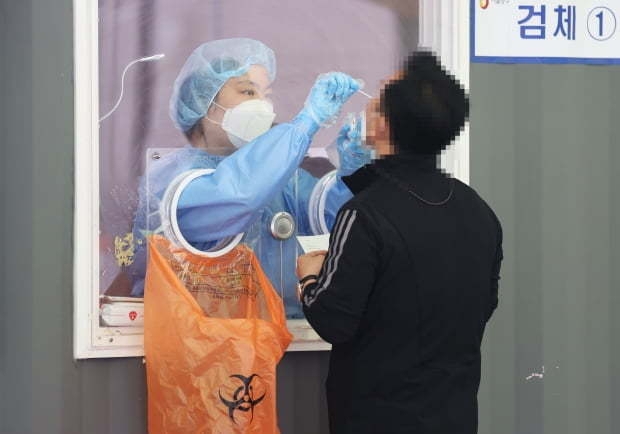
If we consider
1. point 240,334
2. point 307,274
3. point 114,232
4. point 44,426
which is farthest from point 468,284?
point 44,426

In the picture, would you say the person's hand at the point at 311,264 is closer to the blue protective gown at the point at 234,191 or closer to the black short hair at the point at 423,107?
the black short hair at the point at 423,107

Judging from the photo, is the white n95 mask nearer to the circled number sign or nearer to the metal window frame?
the metal window frame

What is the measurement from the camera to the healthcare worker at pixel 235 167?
2771 mm

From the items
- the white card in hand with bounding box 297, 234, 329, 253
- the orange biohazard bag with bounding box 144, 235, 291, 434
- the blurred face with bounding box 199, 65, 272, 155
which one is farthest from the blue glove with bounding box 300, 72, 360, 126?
the orange biohazard bag with bounding box 144, 235, 291, 434

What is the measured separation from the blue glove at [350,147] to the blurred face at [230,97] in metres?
0.29

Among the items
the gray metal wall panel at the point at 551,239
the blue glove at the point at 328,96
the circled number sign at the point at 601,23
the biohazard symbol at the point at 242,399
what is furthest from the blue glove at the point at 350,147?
the circled number sign at the point at 601,23

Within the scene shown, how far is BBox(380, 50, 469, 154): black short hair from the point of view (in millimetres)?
1984

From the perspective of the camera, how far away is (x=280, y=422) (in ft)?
9.41

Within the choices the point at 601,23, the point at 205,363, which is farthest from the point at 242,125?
the point at 601,23

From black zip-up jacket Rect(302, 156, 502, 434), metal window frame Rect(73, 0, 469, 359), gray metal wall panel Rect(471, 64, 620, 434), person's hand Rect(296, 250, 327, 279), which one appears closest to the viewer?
black zip-up jacket Rect(302, 156, 502, 434)

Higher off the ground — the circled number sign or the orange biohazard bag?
the circled number sign

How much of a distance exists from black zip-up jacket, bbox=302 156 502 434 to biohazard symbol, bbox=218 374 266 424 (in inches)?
19.6

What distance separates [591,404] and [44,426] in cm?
188

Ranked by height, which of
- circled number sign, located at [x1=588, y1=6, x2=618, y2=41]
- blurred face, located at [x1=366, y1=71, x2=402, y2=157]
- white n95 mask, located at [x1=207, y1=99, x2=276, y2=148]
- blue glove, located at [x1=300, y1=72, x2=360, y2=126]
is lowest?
blurred face, located at [x1=366, y1=71, x2=402, y2=157]
